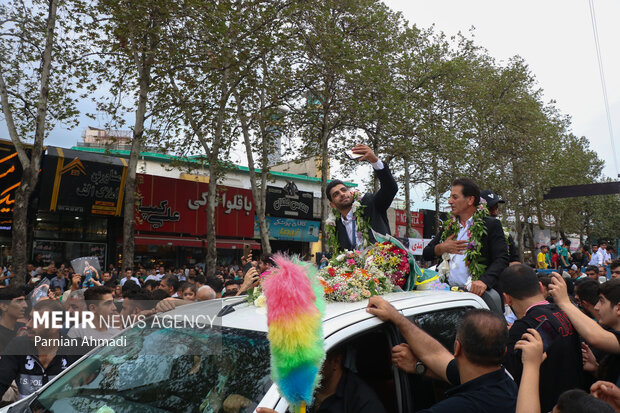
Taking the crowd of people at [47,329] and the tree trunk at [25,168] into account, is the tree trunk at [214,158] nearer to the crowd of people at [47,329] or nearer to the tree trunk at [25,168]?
the tree trunk at [25,168]

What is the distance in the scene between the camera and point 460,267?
4.69 meters

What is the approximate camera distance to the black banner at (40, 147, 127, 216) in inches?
699

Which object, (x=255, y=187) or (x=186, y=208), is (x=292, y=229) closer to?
(x=186, y=208)

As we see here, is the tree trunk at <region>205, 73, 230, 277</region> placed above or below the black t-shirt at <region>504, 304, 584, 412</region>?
above

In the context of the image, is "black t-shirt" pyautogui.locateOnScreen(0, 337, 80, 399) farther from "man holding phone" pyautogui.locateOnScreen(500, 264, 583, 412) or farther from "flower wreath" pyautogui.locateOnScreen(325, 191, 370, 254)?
"man holding phone" pyautogui.locateOnScreen(500, 264, 583, 412)

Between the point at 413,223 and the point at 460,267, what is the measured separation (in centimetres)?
3214

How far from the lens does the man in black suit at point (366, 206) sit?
4.51 meters

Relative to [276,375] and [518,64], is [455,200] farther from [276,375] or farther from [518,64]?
[518,64]

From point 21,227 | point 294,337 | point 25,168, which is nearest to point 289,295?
point 294,337

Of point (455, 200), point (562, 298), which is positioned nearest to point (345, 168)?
point (455, 200)

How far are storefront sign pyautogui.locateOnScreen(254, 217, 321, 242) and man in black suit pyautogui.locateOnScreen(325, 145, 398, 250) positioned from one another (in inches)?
843

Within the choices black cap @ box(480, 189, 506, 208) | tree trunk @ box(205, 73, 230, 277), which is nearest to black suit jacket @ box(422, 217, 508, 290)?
black cap @ box(480, 189, 506, 208)

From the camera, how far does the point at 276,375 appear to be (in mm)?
1950

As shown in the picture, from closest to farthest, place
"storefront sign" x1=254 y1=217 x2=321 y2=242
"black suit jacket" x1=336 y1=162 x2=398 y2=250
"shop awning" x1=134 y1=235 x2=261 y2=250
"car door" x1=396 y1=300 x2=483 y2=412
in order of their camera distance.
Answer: "car door" x1=396 y1=300 x2=483 y2=412, "black suit jacket" x1=336 y1=162 x2=398 y2=250, "shop awning" x1=134 y1=235 x2=261 y2=250, "storefront sign" x1=254 y1=217 x2=321 y2=242
